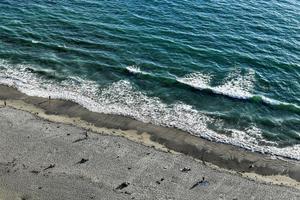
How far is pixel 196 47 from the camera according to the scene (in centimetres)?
4575

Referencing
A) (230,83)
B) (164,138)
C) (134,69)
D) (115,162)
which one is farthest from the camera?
(134,69)

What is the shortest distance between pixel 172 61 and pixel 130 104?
799cm

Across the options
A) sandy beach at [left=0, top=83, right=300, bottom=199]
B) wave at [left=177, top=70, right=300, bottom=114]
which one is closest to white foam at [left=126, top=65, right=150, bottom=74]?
wave at [left=177, top=70, right=300, bottom=114]

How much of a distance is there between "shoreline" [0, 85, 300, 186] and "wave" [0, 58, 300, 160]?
0.67 m

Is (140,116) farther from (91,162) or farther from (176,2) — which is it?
(176,2)

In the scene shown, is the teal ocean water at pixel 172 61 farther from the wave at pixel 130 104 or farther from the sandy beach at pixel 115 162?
the sandy beach at pixel 115 162

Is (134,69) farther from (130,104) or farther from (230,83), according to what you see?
(230,83)

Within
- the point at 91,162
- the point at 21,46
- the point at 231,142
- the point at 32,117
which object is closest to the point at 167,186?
the point at 91,162

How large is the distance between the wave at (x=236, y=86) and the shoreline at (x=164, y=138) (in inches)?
260

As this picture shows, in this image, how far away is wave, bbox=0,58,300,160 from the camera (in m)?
34.6

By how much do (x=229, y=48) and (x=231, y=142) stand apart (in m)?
14.2

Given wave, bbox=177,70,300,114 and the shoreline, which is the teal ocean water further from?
the shoreline

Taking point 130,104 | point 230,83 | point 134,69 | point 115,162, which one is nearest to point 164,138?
point 130,104

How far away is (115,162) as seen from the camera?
98.5ft
